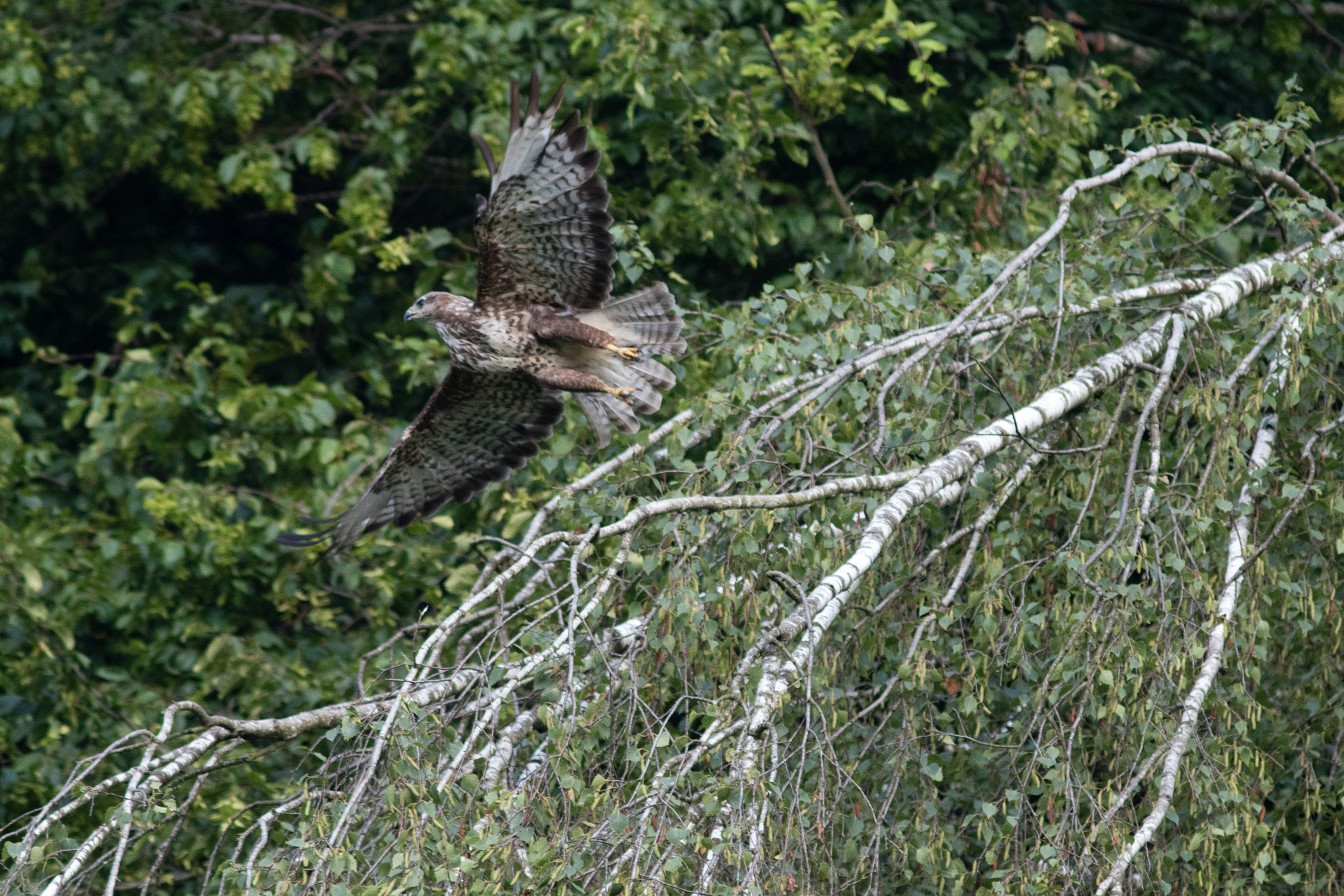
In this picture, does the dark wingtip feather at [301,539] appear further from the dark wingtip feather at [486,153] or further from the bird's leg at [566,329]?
the dark wingtip feather at [486,153]

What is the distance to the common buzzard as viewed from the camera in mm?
3578

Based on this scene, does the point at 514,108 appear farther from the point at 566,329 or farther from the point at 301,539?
the point at 301,539

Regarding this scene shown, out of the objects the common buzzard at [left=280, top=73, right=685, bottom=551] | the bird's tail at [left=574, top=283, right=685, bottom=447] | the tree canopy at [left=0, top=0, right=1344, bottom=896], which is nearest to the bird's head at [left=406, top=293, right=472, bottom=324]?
the common buzzard at [left=280, top=73, right=685, bottom=551]

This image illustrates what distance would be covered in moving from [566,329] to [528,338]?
12 centimetres

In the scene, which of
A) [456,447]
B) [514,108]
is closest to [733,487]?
[514,108]

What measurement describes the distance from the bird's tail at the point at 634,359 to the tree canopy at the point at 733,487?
154 mm

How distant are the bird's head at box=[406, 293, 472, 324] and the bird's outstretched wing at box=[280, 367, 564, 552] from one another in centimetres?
22

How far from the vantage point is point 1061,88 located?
15.3 feet

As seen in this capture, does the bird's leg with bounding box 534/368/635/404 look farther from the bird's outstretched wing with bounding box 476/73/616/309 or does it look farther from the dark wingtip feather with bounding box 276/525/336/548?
the dark wingtip feather with bounding box 276/525/336/548

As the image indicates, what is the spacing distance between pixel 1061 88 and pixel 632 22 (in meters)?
1.57

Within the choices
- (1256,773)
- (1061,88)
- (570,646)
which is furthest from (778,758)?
(1061,88)

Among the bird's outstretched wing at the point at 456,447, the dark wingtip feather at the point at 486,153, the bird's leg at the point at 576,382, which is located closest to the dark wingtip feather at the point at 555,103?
the dark wingtip feather at the point at 486,153

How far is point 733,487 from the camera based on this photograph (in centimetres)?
283

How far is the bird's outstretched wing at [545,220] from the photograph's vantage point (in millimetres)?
3477
